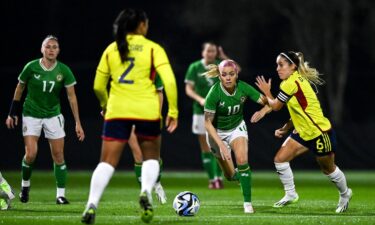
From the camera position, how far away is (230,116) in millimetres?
12867

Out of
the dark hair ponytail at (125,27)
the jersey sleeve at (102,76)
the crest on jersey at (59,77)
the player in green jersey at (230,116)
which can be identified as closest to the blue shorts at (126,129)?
the jersey sleeve at (102,76)

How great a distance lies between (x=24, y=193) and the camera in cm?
1375

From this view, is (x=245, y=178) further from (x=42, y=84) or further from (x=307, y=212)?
(x=42, y=84)

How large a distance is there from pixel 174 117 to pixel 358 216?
109 inches

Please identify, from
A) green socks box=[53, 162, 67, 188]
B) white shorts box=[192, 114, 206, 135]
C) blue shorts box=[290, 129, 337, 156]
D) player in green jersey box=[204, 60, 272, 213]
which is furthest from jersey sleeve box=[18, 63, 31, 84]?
white shorts box=[192, 114, 206, 135]

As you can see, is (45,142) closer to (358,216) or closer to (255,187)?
(255,187)

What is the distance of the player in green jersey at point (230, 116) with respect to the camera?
12109mm

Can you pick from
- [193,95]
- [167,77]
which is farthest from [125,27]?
[193,95]

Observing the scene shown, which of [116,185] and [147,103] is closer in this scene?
[147,103]

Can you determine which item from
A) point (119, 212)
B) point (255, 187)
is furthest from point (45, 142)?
point (119, 212)

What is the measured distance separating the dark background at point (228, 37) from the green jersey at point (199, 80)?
22.9ft

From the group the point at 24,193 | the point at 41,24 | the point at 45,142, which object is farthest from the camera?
the point at 41,24

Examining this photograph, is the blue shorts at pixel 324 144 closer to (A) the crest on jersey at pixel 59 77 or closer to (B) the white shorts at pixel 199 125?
(A) the crest on jersey at pixel 59 77

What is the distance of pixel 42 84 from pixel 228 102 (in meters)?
2.66
